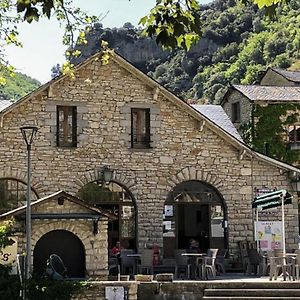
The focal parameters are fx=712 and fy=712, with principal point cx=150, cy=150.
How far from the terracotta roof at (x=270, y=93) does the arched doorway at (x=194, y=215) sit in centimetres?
773

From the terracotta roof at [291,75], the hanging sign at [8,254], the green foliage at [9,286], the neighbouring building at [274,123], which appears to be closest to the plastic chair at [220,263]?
the hanging sign at [8,254]

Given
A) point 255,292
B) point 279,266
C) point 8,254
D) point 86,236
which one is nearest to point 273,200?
point 279,266

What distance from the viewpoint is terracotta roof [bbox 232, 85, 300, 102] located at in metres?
30.1

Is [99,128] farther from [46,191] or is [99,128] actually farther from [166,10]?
[166,10]

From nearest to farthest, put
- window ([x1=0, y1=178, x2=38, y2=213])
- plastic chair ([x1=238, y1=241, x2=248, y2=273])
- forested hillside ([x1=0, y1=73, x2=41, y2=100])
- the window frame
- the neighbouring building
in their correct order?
1. forested hillside ([x1=0, y1=73, x2=41, y2=100])
2. window ([x1=0, y1=178, x2=38, y2=213])
3. plastic chair ([x1=238, y1=241, x2=248, y2=273])
4. the neighbouring building
5. the window frame

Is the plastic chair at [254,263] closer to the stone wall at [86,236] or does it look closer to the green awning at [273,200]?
the green awning at [273,200]

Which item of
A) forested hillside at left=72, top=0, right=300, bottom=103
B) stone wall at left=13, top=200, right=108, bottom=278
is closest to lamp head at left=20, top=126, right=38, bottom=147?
stone wall at left=13, top=200, right=108, bottom=278

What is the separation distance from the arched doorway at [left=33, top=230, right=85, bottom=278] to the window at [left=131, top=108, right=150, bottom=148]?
640 centimetres

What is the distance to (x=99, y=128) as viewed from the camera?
22844 millimetres

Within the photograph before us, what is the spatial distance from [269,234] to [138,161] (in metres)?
4.94

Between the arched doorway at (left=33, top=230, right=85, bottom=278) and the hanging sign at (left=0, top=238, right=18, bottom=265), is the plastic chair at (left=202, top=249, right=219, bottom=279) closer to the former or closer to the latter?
the arched doorway at (left=33, top=230, right=85, bottom=278)

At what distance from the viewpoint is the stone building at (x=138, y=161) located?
22297 millimetres

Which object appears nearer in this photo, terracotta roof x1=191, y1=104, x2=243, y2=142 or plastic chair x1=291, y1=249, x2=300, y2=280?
plastic chair x1=291, y1=249, x2=300, y2=280

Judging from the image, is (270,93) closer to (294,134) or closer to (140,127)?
(294,134)
